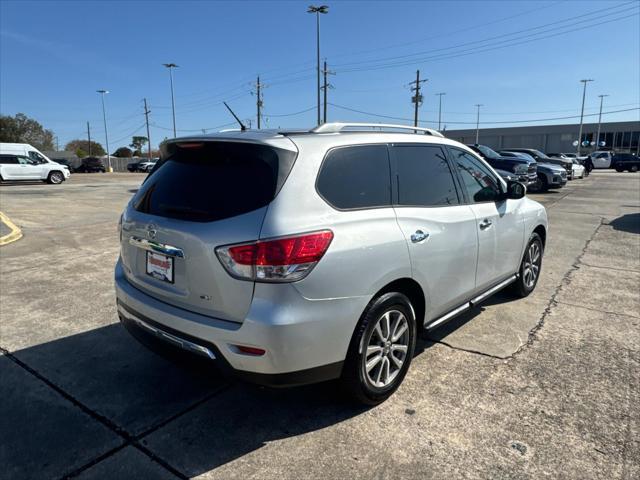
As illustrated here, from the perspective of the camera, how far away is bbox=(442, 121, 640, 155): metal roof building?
7550 centimetres

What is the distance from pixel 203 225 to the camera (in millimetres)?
2574

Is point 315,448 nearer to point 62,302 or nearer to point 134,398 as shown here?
point 134,398

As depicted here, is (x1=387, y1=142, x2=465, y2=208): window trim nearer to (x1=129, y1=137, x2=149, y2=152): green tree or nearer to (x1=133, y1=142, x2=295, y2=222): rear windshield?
(x1=133, y1=142, x2=295, y2=222): rear windshield

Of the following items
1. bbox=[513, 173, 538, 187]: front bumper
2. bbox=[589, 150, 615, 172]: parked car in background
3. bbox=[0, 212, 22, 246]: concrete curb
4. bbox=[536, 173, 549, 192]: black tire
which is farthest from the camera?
bbox=[589, 150, 615, 172]: parked car in background

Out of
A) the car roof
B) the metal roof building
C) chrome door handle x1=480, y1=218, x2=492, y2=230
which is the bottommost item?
chrome door handle x1=480, y1=218, x2=492, y2=230

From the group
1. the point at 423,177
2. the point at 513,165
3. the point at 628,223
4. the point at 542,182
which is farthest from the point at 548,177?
the point at 423,177

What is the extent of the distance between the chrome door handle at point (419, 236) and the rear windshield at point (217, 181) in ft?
3.37

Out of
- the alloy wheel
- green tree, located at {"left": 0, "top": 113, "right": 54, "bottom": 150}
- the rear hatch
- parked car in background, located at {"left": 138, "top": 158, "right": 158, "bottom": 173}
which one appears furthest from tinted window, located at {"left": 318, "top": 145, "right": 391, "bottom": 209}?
green tree, located at {"left": 0, "top": 113, "right": 54, "bottom": 150}

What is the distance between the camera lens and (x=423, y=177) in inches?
137

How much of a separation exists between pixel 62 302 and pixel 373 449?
4010 mm

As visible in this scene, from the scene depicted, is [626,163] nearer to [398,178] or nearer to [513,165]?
[513,165]

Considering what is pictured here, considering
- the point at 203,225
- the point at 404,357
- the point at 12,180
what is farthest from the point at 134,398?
the point at 12,180

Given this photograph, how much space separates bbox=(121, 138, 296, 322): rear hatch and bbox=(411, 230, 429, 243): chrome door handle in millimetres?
1040

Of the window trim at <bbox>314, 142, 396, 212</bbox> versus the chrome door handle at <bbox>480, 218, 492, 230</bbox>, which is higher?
the window trim at <bbox>314, 142, 396, 212</bbox>
